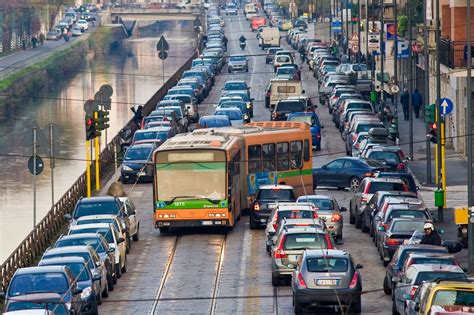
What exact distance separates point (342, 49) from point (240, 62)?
16328 millimetres

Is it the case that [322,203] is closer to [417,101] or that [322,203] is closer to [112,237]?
[112,237]

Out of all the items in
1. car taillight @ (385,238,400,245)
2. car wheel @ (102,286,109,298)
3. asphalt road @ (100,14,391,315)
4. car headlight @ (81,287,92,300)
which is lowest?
asphalt road @ (100,14,391,315)

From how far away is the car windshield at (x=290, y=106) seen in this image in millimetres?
81188

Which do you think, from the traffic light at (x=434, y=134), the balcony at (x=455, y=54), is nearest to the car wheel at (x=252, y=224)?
the traffic light at (x=434, y=134)

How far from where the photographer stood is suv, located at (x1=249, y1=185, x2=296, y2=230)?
166ft

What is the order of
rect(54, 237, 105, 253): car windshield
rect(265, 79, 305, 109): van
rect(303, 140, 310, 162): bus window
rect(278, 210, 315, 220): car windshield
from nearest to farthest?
rect(54, 237, 105, 253): car windshield, rect(278, 210, 315, 220): car windshield, rect(303, 140, 310, 162): bus window, rect(265, 79, 305, 109): van

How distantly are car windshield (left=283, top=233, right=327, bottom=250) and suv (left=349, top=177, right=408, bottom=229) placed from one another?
439 inches

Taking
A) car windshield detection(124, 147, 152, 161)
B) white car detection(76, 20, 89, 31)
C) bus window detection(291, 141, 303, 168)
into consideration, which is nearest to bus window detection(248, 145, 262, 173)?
bus window detection(291, 141, 303, 168)

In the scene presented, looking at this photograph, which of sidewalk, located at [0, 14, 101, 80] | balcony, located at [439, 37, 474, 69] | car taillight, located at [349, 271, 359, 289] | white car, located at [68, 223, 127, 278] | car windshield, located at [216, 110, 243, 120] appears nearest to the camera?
car taillight, located at [349, 271, 359, 289]

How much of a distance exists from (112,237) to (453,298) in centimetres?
1456

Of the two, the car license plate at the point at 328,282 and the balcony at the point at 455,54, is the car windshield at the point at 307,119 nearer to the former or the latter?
the balcony at the point at 455,54

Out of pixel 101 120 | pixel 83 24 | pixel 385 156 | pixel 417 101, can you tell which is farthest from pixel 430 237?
pixel 83 24

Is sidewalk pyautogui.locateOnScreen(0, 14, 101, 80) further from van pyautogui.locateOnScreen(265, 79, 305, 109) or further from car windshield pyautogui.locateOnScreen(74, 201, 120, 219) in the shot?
car windshield pyautogui.locateOnScreen(74, 201, 120, 219)

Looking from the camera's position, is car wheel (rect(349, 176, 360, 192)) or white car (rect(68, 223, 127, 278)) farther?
car wheel (rect(349, 176, 360, 192))
